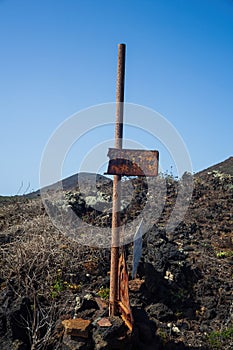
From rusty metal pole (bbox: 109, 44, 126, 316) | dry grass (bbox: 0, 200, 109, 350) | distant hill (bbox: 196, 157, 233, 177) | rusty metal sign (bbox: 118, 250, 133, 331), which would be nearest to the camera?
rusty metal sign (bbox: 118, 250, 133, 331)

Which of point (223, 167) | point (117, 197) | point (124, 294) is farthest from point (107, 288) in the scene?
point (223, 167)

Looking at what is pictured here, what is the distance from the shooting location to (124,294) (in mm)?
4453

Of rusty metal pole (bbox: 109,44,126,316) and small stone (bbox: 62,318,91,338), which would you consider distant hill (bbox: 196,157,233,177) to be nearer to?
rusty metal pole (bbox: 109,44,126,316)

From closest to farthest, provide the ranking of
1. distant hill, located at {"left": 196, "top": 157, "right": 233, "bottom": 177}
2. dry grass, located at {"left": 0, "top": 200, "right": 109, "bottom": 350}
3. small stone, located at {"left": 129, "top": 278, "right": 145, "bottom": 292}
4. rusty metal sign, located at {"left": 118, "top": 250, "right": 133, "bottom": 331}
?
rusty metal sign, located at {"left": 118, "top": 250, "right": 133, "bottom": 331} < dry grass, located at {"left": 0, "top": 200, "right": 109, "bottom": 350} < small stone, located at {"left": 129, "top": 278, "right": 145, "bottom": 292} < distant hill, located at {"left": 196, "top": 157, "right": 233, "bottom": 177}

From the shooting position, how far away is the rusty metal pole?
4453 millimetres

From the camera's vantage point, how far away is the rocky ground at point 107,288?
4.54m

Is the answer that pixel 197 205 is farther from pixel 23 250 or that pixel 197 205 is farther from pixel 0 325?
pixel 0 325

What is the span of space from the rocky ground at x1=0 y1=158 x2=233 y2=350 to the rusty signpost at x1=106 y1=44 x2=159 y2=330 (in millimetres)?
208

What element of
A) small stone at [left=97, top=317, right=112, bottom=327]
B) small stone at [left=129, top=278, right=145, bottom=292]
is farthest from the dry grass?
small stone at [left=129, top=278, right=145, bottom=292]

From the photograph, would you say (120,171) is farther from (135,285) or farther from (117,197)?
(135,285)

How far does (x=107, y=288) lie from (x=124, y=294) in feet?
5.68

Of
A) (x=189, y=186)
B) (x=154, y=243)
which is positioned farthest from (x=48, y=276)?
(x=189, y=186)

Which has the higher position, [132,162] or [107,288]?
[132,162]

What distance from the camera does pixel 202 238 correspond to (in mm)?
8406
